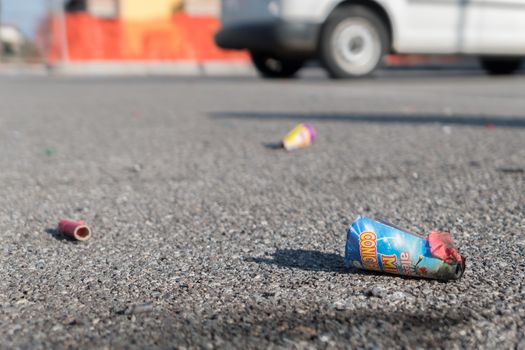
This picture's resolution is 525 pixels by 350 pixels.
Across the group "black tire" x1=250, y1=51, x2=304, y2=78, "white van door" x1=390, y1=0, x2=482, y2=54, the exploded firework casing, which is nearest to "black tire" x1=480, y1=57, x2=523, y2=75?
"white van door" x1=390, y1=0, x2=482, y2=54

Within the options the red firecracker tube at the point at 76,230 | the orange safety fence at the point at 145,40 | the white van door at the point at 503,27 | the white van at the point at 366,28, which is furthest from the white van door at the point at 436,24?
the orange safety fence at the point at 145,40

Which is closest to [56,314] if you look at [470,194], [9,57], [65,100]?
[470,194]

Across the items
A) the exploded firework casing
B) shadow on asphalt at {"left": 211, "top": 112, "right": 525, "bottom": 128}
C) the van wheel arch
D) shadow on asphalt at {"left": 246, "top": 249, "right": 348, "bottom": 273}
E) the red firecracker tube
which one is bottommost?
shadow on asphalt at {"left": 211, "top": 112, "right": 525, "bottom": 128}

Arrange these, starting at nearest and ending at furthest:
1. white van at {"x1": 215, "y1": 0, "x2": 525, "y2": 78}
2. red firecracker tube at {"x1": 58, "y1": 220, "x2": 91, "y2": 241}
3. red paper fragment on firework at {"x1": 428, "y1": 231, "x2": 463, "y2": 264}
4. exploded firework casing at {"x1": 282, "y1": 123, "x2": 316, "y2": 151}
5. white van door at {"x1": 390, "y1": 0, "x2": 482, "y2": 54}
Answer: red paper fragment on firework at {"x1": 428, "y1": 231, "x2": 463, "y2": 264} < red firecracker tube at {"x1": 58, "y1": 220, "x2": 91, "y2": 241} < exploded firework casing at {"x1": 282, "y1": 123, "x2": 316, "y2": 151} < white van at {"x1": 215, "y1": 0, "x2": 525, "y2": 78} < white van door at {"x1": 390, "y1": 0, "x2": 482, "y2": 54}

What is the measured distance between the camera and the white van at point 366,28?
7.83 m

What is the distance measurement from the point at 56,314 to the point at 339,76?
7.44 meters

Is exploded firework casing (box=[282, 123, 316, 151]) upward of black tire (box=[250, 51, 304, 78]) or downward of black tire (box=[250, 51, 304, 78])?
upward

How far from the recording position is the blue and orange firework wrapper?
1.55m

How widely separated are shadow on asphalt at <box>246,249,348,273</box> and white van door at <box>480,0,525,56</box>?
24.3 feet

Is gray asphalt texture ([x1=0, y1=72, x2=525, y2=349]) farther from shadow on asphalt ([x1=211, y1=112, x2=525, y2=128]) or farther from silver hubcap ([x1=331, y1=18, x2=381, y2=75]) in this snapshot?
silver hubcap ([x1=331, y1=18, x2=381, y2=75])

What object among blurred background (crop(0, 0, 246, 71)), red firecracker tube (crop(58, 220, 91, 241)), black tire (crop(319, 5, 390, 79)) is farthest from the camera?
blurred background (crop(0, 0, 246, 71))

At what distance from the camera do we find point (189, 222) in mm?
2254

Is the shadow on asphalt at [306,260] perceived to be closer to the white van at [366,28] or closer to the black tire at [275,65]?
the white van at [366,28]

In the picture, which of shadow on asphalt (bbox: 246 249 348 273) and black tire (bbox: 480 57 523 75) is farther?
black tire (bbox: 480 57 523 75)
